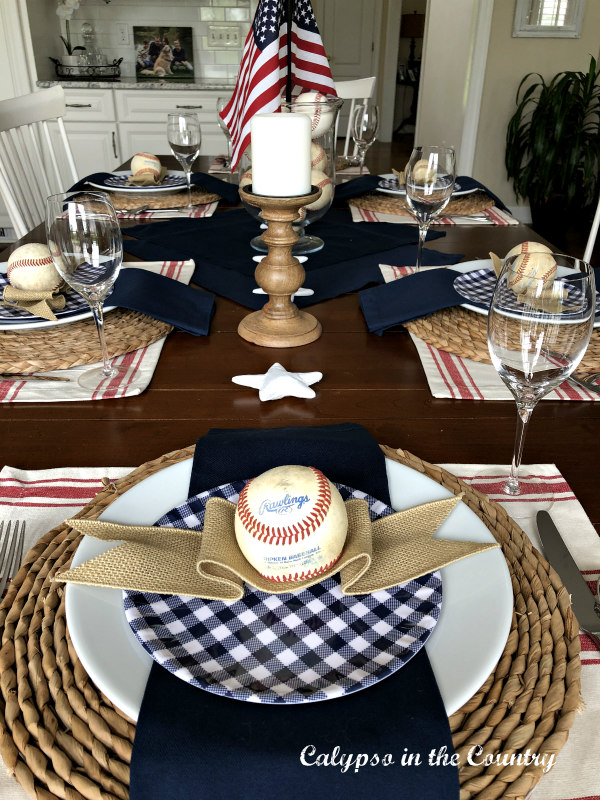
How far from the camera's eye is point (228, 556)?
1.45 feet

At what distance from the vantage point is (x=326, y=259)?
1270 mm

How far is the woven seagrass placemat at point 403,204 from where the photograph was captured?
5.24 ft

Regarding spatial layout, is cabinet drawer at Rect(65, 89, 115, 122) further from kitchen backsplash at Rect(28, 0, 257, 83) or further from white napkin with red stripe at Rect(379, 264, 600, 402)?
white napkin with red stripe at Rect(379, 264, 600, 402)

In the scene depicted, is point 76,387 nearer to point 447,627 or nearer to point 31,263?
point 31,263

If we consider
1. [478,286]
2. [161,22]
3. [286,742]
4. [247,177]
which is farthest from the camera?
[161,22]

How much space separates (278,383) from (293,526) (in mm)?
380

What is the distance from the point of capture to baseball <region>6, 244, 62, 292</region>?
0.98 m

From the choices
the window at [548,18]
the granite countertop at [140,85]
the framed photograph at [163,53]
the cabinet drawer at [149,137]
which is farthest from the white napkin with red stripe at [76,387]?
the window at [548,18]

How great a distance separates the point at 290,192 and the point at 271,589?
1.96 ft

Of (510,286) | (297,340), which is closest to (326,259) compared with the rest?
(297,340)

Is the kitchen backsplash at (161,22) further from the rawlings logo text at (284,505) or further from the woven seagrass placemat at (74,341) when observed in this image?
the rawlings logo text at (284,505)

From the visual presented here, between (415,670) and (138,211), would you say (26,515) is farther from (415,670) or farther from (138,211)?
(138,211)

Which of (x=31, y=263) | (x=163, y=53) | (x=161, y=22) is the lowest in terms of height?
(x=31, y=263)

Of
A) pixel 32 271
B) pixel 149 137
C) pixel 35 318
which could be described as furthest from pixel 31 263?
pixel 149 137
